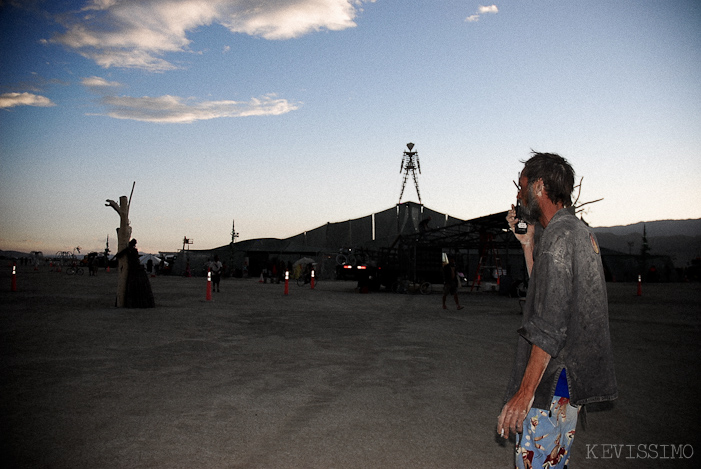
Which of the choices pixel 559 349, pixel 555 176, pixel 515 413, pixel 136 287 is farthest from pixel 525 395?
pixel 136 287

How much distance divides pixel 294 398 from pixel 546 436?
14.1 feet

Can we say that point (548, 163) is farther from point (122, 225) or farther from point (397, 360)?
point (122, 225)

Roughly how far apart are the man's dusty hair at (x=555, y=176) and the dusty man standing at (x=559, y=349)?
10 centimetres

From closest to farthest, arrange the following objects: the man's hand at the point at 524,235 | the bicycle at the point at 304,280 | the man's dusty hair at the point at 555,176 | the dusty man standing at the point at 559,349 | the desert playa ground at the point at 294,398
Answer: the dusty man standing at the point at 559,349
the man's dusty hair at the point at 555,176
the man's hand at the point at 524,235
the desert playa ground at the point at 294,398
the bicycle at the point at 304,280

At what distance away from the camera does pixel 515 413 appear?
2051 millimetres

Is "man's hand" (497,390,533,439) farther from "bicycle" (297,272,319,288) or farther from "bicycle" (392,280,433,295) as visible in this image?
"bicycle" (297,272,319,288)

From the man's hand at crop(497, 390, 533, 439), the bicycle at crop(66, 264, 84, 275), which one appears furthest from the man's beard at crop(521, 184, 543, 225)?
the bicycle at crop(66, 264, 84, 275)

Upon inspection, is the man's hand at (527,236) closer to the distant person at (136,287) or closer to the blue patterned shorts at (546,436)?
the blue patterned shorts at (546,436)

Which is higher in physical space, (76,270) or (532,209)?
(532,209)

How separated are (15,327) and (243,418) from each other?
859 cm

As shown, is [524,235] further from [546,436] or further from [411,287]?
[411,287]

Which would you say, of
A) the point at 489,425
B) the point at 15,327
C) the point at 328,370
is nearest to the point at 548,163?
the point at 489,425

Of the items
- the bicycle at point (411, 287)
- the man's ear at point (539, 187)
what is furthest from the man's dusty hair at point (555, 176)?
the bicycle at point (411, 287)

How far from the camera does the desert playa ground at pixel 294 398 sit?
4.29 m
